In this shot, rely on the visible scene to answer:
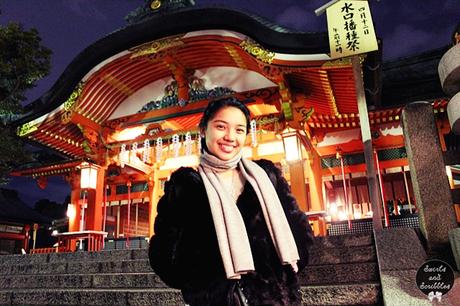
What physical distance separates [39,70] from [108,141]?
3.07 metres

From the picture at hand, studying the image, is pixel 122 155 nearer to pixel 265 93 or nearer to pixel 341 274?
pixel 265 93

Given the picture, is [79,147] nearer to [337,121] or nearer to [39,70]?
[39,70]

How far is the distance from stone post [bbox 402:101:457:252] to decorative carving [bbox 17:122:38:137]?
10223 millimetres

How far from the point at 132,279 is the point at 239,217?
4.18 metres

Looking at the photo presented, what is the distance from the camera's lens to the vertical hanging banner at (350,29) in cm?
678

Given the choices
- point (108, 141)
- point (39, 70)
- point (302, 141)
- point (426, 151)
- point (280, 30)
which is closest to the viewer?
point (426, 151)

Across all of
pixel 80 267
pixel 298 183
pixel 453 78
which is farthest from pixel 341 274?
pixel 80 267

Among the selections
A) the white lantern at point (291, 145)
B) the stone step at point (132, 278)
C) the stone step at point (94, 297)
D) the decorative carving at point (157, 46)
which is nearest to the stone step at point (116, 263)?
the stone step at point (132, 278)

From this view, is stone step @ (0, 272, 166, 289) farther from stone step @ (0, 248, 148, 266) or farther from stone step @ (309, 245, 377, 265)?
stone step @ (309, 245, 377, 265)

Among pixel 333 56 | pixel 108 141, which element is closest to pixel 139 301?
pixel 333 56

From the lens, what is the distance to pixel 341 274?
178 inches

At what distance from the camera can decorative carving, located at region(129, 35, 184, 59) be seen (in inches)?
372

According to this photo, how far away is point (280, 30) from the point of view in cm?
830

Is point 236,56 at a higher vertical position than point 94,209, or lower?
higher
